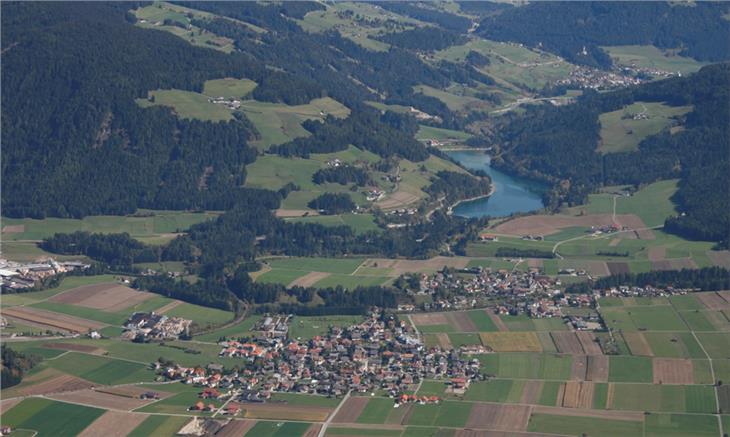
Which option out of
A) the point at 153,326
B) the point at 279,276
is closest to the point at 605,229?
the point at 279,276

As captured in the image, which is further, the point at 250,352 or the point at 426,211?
the point at 426,211

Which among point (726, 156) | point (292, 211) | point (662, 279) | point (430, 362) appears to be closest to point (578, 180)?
point (726, 156)

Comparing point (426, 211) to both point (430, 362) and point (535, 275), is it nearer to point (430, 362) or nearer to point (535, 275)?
point (535, 275)

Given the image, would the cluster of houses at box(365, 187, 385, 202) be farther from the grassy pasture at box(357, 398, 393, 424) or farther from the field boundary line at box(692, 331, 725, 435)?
the grassy pasture at box(357, 398, 393, 424)

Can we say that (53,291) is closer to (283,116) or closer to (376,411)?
(376,411)

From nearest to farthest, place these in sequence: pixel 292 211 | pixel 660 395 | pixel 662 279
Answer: pixel 660 395 → pixel 662 279 → pixel 292 211
